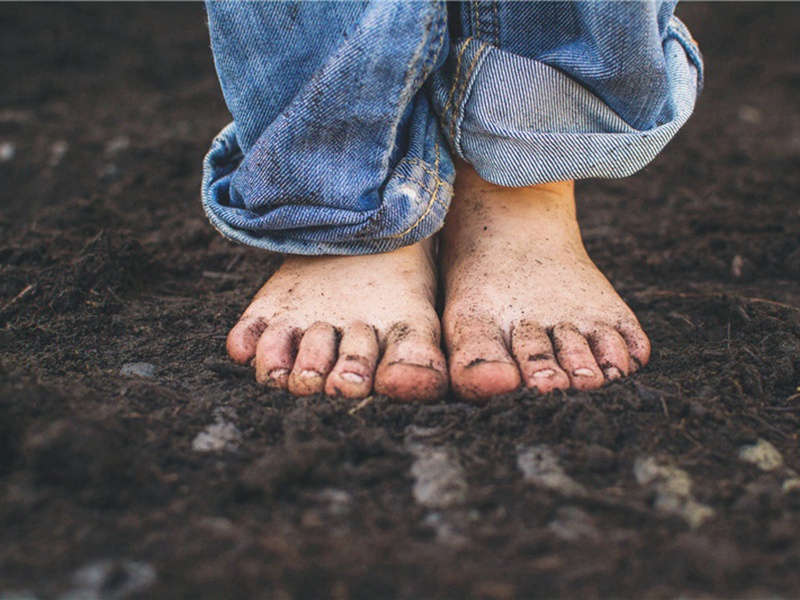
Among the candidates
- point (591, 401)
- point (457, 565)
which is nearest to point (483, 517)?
point (457, 565)

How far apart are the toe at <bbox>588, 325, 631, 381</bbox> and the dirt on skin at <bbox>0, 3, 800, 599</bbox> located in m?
0.03

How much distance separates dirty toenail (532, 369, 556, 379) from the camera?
1.09 metres

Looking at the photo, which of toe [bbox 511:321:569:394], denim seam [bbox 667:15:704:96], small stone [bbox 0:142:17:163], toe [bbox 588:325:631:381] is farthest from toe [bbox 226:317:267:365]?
small stone [bbox 0:142:17:163]

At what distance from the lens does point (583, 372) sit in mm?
1107

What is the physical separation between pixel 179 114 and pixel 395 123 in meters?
1.85

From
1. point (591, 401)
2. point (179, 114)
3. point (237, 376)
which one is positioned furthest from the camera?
point (179, 114)

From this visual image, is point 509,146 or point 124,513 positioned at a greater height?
point 509,146

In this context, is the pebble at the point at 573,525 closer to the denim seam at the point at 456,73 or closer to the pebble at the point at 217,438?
the pebble at the point at 217,438

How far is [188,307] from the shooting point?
1419 millimetres

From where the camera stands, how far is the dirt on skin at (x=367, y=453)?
0.73 meters

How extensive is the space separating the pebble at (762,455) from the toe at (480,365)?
32cm

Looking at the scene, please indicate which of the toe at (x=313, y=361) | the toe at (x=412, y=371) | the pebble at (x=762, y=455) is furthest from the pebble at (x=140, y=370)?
the pebble at (x=762, y=455)

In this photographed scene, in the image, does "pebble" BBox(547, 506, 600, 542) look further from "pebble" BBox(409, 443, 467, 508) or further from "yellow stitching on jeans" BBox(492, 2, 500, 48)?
"yellow stitching on jeans" BBox(492, 2, 500, 48)

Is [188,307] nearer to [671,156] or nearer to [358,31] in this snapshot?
[358,31]
